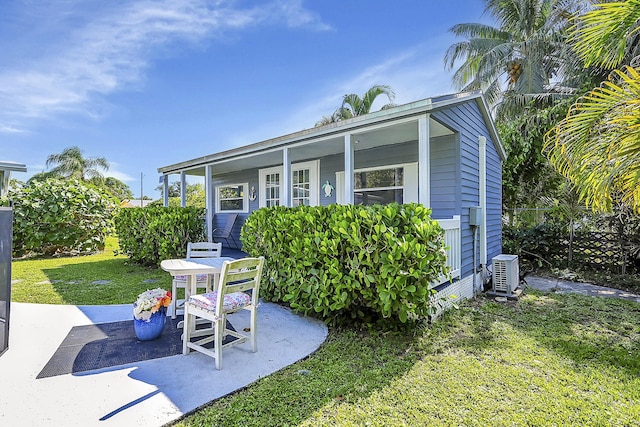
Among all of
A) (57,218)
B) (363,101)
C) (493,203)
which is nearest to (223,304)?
(493,203)

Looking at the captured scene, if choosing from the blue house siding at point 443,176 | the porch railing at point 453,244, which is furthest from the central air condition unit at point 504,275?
the blue house siding at point 443,176

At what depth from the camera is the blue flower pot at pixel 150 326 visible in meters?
3.19

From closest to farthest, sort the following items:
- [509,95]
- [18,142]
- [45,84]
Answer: [45,84]
[509,95]
[18,142]

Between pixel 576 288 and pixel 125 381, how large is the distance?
7.33m

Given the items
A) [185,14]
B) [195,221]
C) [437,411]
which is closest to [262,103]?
[185,14]

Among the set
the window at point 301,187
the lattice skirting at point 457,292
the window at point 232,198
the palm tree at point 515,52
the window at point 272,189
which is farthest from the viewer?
the palm tree at point 515,52

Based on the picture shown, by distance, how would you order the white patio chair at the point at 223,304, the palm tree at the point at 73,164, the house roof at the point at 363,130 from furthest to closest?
the palm tree at the point at 73,164
the house roof at the point at 363,130
the white patio chair at the point at 223,304

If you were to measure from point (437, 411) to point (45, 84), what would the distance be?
40.7ft

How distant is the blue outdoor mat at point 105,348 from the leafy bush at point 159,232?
3.59m

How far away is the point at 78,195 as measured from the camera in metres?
10.1

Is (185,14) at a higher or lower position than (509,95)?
lower

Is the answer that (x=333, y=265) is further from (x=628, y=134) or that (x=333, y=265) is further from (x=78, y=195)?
(x=78, y=195)

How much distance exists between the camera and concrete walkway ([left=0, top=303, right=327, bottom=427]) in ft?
6.82

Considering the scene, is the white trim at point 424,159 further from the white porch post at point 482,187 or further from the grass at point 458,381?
the white porch post at point 482,187
